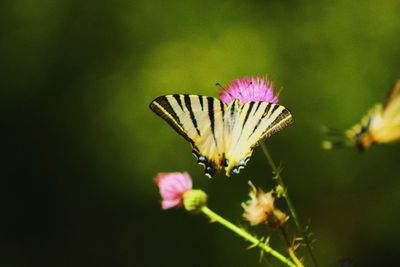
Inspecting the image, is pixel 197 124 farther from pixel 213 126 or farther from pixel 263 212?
pixel 263 212

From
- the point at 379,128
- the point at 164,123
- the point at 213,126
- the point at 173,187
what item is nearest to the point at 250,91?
the point at 213,126

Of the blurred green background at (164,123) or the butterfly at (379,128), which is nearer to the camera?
the butterfly at (379,128)

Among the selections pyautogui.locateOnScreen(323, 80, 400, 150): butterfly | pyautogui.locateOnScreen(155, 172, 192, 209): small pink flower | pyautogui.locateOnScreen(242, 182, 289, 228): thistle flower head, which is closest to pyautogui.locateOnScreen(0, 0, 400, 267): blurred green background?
pyautogui.locateOnScreen(155, 172, 192, 209): small pink flower

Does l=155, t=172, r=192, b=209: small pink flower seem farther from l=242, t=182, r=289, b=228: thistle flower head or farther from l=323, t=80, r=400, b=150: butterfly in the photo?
l=323, t=80, r=400, b=150: butterfly

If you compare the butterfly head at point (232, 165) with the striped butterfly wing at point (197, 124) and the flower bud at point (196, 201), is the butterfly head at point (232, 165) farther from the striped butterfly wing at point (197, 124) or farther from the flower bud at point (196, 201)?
the flower bud at point (196, 201)

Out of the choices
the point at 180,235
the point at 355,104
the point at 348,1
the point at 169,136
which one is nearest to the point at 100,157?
the point at 169,136

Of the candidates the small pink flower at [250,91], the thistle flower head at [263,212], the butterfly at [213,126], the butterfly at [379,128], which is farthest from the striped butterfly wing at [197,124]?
the butterfly at [379,128]
